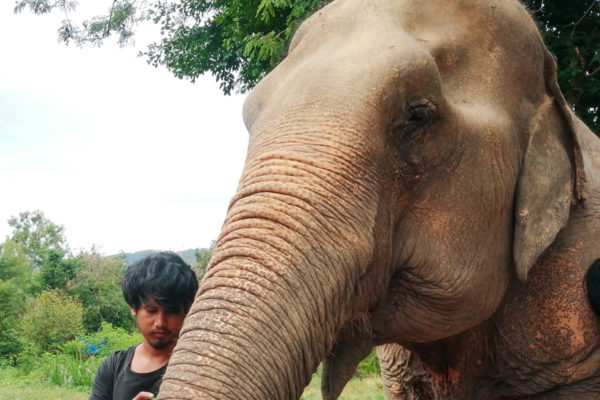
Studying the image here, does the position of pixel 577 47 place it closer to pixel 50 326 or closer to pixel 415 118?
pixel 415 118

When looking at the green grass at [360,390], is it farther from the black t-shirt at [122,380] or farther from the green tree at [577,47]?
the black t-shirt at [122,380]

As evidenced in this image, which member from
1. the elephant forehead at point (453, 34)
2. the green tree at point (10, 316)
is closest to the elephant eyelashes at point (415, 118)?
the elephant forehead at point (453, 34)

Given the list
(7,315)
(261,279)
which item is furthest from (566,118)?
(7,315)

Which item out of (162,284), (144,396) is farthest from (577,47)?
(144,396)

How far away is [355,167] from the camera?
216 centimetres

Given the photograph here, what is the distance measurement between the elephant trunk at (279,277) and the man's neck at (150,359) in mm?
1242

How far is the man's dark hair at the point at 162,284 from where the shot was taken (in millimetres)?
3141

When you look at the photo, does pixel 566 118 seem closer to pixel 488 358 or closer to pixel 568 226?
pixel 568 226

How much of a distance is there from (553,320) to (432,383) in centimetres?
70

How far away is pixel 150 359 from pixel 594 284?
1837mm

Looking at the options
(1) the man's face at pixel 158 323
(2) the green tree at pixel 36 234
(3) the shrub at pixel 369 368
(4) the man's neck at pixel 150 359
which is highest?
(1) the man's face at pixel 158 323

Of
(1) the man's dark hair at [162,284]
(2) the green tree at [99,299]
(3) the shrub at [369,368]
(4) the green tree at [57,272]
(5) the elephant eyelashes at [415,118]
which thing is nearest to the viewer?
(5) the elephant eyelashes at [415,118]

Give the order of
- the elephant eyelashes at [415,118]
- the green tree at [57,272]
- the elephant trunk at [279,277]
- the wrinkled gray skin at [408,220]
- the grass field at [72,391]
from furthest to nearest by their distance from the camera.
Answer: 1. the green tree at [57,272]
2. the grass field at [72,391]
3. the elephant eyelashes at [415,118]
4. the wrinkled gray skin at [408,220]
5. the elephant trunk at [279,277]

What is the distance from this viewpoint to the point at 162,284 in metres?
3.14
